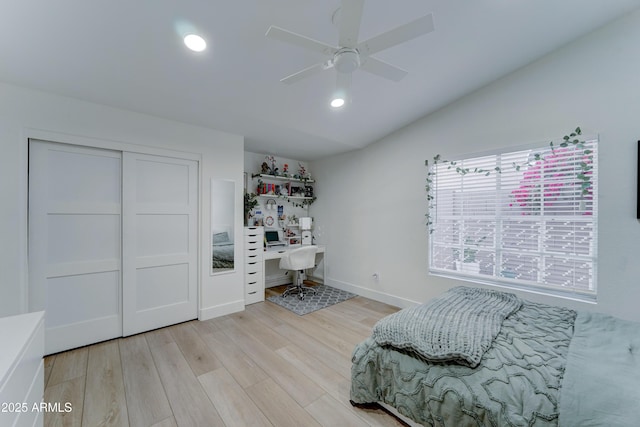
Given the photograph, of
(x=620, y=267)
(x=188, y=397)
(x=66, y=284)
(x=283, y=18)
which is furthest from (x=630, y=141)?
(x=66, y=284)

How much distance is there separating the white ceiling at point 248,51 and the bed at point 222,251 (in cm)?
138

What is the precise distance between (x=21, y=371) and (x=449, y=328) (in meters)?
1.93

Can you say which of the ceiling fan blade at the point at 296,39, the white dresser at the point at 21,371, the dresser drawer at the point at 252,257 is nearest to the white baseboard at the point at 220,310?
the dresser drawer at the point at 252,257

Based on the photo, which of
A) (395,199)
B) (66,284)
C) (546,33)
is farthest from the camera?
(395,199)

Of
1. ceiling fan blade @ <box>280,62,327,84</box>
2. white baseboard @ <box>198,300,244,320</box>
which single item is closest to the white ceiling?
ceiling fan blade @ <box>280,62,327,84</box>

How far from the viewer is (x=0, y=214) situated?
2.04 meters

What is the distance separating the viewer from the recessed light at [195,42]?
182cm

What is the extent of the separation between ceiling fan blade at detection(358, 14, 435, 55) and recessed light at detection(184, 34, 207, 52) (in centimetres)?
118

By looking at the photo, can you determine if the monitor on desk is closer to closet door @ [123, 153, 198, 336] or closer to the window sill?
closet door @ [123, 153, 198, 336]

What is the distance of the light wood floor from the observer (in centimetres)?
163

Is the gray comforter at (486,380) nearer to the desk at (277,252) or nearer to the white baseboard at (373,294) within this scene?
the white baseboard at (373,294)

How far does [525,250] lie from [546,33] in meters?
1.98

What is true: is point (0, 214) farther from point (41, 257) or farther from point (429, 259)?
point (429, 259)

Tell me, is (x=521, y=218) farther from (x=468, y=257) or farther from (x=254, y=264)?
(x=254, y=264)
